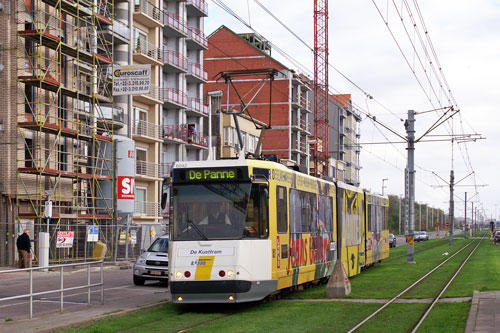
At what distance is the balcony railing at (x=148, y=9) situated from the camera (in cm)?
5539

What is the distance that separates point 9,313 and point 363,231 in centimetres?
1558

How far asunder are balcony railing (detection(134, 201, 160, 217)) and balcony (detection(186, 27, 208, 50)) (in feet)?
47.5

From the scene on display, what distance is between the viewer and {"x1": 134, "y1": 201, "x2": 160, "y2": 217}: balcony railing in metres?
55.6

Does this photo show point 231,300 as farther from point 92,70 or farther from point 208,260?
point 92,70

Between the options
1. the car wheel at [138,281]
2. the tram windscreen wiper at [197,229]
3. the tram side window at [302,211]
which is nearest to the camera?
the tram windscreen wiper at [197,229]

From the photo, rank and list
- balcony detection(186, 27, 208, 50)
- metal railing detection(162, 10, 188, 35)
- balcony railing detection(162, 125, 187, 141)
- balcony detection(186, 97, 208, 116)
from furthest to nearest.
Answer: balcony detection(186, 97, 208, 116) → balcony detection(186, 27, 208, 50) → balcony railing detection(162, 125, 187, 141) → metal railing detection(162, 10, 188, 35)

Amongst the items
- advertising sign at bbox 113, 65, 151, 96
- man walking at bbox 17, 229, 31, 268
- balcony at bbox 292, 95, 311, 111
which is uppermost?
balcony at bbox 292, 95, 311, 111

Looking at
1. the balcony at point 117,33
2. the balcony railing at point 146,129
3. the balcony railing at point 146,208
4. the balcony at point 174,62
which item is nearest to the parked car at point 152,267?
the balcony at point 117,33

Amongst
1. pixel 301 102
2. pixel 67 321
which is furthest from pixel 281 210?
pixel 301 102

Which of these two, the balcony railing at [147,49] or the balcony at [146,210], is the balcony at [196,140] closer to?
the balcony at [146,210]

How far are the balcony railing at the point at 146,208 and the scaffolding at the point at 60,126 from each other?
33.1 ft

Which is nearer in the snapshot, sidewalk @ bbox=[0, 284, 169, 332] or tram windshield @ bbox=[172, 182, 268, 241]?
sidewalk @ bbox=[0, 284, 169, 332]

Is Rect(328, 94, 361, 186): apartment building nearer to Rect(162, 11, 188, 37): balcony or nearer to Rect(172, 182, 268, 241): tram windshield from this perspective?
Rect(162, 11, 188, 37): balcony

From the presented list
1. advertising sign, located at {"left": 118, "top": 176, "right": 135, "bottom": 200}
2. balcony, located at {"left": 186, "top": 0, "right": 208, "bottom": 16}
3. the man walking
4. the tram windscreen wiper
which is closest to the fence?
advertising sign, located at {"left": 118, "top": 176, "right": 135, "bottom": 200}
